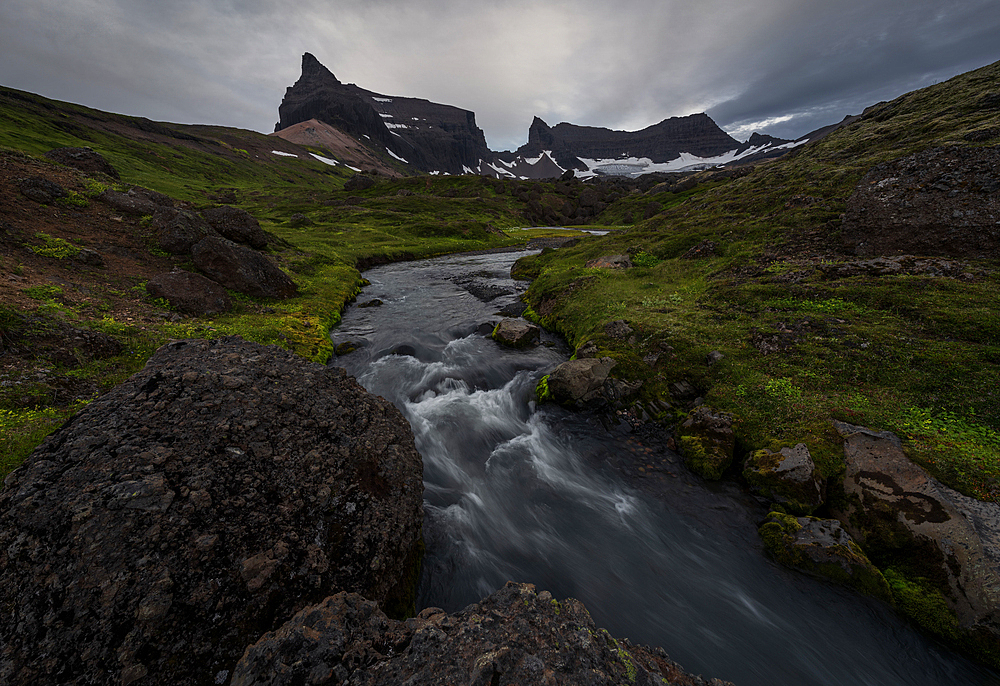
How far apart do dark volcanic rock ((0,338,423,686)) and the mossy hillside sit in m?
12.7

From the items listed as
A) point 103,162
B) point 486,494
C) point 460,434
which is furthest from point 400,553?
point 103,162

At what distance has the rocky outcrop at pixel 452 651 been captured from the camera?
4.60 metres

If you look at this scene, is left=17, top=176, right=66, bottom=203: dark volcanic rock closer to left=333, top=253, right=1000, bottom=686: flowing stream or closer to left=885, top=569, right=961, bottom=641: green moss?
left=333, top=253, right=1000, bottom=686: flowing stream

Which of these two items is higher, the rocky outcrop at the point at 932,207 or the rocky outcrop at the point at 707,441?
the rocky outcrop at the point at 932,207

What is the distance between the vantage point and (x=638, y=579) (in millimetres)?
10531

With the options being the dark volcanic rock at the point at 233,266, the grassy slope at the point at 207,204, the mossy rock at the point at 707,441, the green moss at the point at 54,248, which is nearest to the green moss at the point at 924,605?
the mossy rock at the point at 707,441

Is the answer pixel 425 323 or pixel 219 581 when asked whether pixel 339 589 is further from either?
pixel 425 323

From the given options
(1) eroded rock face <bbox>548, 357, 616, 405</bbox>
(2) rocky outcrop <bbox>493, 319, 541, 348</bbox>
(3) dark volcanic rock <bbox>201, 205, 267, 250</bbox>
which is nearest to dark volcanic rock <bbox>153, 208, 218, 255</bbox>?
(3) dark volcanic rock <bbox>201, 205, 267, 250</bbox>

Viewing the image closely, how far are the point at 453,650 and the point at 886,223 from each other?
29.8 meters

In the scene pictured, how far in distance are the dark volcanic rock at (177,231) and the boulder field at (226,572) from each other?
875 inches

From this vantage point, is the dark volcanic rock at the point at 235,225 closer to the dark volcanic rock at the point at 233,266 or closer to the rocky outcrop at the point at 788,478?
the dark volcanic rock at the point at 233,266

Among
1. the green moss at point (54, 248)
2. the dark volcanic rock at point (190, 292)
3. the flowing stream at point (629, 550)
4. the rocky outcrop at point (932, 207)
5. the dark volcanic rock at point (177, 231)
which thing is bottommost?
the flowing stream at point (629, 550)

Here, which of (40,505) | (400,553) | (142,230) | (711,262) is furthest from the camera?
(711,262)

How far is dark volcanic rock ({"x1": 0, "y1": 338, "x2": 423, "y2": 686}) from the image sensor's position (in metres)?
5.03
